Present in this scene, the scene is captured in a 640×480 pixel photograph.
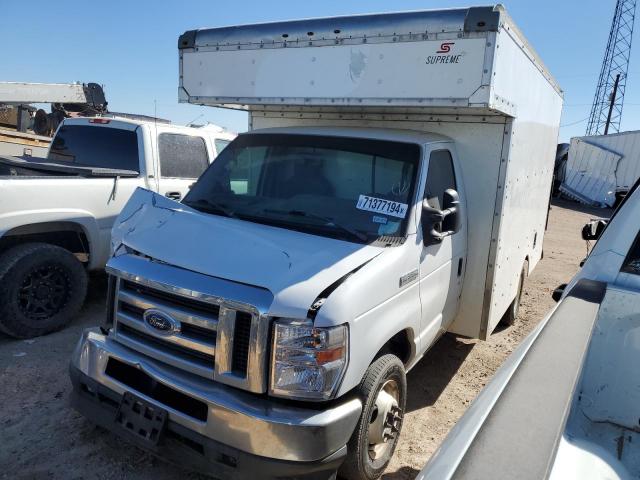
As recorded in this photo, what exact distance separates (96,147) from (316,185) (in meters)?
3.83

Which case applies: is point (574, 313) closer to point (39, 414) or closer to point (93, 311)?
point (39, 414)

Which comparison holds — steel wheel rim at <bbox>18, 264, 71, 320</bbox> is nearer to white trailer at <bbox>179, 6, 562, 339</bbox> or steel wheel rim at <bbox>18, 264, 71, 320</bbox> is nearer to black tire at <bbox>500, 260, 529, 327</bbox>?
white trailer at <bbox>179, 6, 562, 339</bbox>

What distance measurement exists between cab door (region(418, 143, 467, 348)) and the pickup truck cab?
3.11ft

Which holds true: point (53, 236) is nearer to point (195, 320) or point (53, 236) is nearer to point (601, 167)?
point (195, 320)

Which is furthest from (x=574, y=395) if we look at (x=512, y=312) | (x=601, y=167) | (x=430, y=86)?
(x=601, y=167)

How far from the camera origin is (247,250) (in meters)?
2.66

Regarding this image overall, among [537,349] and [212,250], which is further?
[212,250]

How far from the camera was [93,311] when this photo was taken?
5383 mm

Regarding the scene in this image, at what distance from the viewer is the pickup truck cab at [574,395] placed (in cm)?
126

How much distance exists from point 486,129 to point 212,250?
2.77 m

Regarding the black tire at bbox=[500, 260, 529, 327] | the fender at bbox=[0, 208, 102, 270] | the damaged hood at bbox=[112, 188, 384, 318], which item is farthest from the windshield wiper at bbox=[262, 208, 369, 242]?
the black tire at bbox=[500, 260, 529, 327]

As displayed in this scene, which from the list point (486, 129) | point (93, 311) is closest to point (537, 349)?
point (486, 129)

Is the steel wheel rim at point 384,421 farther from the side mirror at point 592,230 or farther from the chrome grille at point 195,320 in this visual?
the side mirror at point 592,230

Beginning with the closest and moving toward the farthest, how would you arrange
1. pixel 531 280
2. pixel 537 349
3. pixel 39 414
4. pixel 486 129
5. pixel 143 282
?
pixel 537 349 < pixel 143 282 < pixel 39 414 < pixel 486 129 < pixel 531 280
